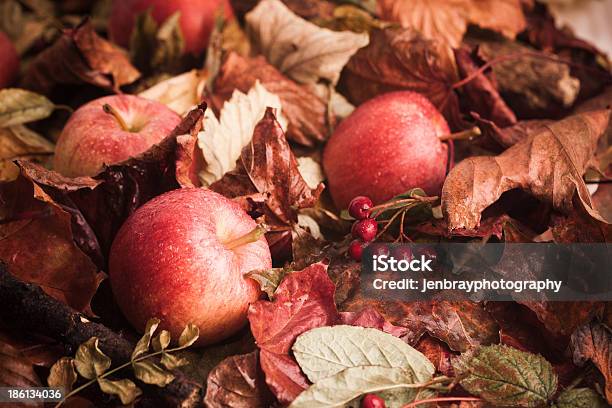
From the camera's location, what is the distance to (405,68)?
92 centimetres

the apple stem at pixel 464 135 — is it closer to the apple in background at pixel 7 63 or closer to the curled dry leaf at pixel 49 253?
the curled dry leaf at pixel 49 253

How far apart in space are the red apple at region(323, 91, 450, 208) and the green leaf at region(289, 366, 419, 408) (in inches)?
10.5

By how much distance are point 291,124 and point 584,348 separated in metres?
0.46

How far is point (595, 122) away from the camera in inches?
32.0

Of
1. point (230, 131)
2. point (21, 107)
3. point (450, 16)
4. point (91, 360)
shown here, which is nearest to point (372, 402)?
point (91, 360)

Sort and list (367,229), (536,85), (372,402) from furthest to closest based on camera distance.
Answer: (536,85) < (367,229) < (372,402)

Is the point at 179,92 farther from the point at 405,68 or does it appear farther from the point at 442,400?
the point at 442,400

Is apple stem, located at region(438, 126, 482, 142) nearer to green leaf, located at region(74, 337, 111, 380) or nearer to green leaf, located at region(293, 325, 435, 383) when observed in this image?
green leaf, located at region(293, 325, 435, 383)

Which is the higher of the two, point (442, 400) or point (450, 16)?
point (450, 16)

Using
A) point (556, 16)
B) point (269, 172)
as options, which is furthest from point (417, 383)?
point (556, 16)

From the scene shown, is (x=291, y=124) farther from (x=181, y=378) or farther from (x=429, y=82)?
(x=181, y=378)

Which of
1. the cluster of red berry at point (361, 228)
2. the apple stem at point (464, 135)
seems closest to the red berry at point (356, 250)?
the cluster of red berry at point (361, 228)

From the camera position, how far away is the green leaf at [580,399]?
1.95 feet

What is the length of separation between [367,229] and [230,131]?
22cm
